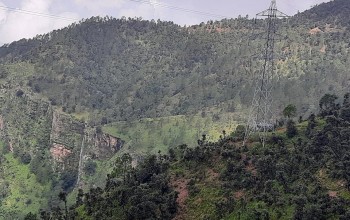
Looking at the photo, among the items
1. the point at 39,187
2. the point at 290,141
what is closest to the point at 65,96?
the point at 39,187

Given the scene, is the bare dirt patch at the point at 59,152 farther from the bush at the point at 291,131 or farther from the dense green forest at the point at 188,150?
the bush at the point at 291,131

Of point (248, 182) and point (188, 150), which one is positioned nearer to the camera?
point (248, 182)

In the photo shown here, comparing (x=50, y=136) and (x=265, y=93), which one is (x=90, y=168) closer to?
(x=50, y=136)

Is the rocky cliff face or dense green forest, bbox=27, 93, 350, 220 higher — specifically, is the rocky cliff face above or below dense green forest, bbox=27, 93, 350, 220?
below

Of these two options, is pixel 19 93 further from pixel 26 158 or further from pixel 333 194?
pixel 333 194

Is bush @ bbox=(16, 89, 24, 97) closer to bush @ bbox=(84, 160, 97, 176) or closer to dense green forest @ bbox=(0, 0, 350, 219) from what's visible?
dense green forest @ bbox=(0, 0, 350, 219)

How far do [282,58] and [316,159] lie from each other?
136111mm

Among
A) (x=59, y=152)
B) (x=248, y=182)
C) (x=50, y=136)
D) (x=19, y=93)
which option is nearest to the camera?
(x=248, y=182)

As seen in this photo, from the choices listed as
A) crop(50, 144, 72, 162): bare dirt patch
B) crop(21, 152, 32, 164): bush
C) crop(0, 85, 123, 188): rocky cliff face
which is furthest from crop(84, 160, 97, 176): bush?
crop(21, 152, 32, 164): bush

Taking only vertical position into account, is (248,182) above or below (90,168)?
above

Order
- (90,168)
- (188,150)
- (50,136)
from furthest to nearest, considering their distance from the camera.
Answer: (50,136) < (90,168) < (188,150)

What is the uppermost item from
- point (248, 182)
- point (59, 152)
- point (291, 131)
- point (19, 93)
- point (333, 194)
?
point (291, 131)

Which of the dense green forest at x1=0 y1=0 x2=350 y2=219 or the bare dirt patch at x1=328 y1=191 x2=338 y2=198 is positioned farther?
the dense green forest at x1=0 y1=0 x2=350 y2=219

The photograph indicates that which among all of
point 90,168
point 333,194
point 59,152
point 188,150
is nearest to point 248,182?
point 333,194
